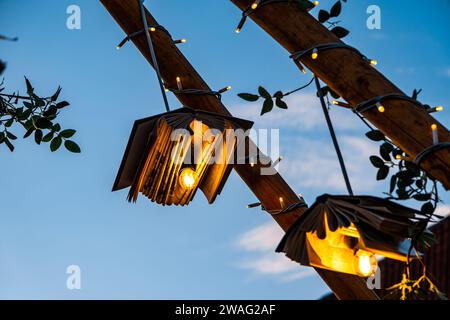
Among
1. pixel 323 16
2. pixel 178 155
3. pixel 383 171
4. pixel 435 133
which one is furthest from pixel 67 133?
pixel 435 133

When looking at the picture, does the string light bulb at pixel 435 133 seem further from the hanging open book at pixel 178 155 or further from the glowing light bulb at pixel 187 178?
the glowing light bulb at pixel 187 178

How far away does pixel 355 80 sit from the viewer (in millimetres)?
1777

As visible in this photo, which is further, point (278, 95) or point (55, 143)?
point (55, 143)

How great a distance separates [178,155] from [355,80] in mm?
553

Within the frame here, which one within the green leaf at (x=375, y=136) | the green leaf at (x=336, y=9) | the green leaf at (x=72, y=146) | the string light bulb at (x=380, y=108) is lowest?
the string light bulb at (x=380, y=108)

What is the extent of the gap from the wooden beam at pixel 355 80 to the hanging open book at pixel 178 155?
30 centimetres

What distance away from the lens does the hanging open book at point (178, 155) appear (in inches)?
77.0

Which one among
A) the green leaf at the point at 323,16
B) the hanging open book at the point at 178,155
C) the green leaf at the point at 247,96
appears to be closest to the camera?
the hanging open book at the point at 178,155

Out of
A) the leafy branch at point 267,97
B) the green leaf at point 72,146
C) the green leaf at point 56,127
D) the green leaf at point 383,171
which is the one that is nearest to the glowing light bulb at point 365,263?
the green leaf at point 383,171

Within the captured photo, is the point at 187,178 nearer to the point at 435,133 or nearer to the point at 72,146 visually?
the point at 72,146

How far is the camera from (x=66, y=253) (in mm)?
5215

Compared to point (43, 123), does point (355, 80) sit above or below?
below

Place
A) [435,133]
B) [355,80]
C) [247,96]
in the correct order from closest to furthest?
[435,133] → [355,80] → [247,96]
